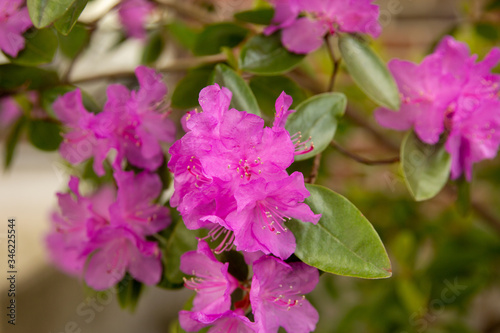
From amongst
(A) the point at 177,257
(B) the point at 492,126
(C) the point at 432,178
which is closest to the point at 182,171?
(A) the point at 177,257

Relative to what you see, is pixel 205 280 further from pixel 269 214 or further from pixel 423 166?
pixel 423 166

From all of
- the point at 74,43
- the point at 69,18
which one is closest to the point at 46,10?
the point at 69,18

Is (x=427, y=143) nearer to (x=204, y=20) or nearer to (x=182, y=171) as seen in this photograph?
(x=182, y=171)

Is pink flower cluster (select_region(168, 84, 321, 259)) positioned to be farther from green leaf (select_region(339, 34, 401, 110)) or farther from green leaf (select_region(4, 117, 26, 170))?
green leaf (select_region(4, 117, 26, 170))

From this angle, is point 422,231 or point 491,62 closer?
point 491,62

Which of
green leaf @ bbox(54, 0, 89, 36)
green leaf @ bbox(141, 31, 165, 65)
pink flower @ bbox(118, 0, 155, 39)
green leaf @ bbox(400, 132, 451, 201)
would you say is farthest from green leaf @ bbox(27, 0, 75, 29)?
green leaf @ bbox(141, 31, 165, 65)

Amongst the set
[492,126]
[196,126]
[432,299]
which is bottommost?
[432,299]
